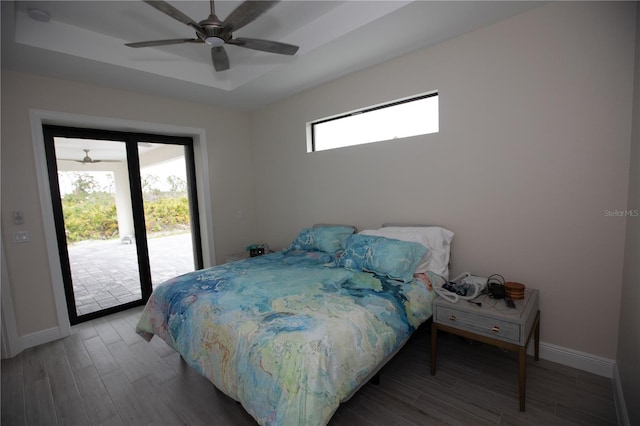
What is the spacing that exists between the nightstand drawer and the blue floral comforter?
0.13 metres

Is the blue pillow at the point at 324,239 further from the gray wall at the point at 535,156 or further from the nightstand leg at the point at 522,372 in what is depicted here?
the nightstand leg at the point at 522,372

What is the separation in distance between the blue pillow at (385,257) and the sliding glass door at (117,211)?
2624 mm

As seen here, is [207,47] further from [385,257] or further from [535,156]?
[535,156]

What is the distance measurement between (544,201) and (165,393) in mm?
3021

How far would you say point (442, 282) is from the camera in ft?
7.18

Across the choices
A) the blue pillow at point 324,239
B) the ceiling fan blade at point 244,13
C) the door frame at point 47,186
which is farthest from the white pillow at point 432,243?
the door frame at point 47,186

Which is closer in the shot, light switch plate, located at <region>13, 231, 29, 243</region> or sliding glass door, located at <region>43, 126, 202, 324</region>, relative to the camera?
light switch plate, located at <region>13, 231, 29, 243</region>

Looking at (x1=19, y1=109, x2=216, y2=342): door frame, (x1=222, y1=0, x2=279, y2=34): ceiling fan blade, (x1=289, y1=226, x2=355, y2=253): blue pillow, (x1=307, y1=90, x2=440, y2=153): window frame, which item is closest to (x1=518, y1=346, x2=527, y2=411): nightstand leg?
(x1=289, y1=226, x2=355, y2=253): blue pillow

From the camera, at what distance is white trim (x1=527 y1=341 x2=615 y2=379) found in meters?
1.86

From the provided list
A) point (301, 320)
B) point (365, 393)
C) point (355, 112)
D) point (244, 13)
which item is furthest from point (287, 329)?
point (355, 112)

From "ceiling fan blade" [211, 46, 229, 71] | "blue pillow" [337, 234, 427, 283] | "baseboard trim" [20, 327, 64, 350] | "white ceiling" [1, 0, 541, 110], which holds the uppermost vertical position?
"white ceiling" [1, 0, 541, 110]

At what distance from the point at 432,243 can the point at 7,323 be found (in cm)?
382

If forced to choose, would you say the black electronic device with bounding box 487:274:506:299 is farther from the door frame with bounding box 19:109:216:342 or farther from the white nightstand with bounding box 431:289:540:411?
the door frame with bounding box 19:109:216:342

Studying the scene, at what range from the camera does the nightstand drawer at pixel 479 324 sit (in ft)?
5.27
